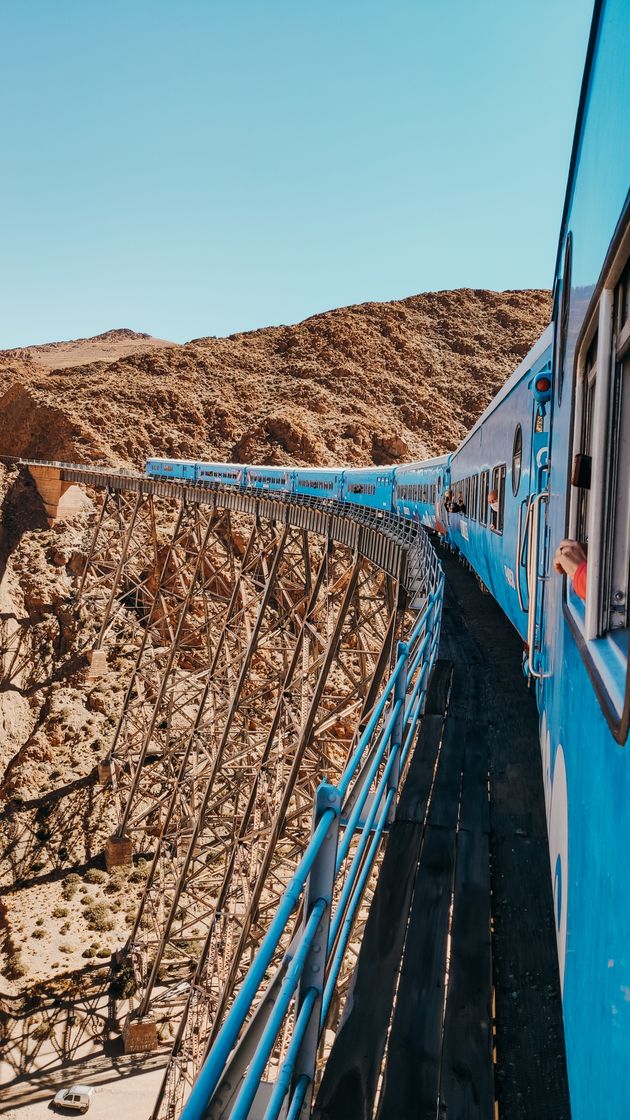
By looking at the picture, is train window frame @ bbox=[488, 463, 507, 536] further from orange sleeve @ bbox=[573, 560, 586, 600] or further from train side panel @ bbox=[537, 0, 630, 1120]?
orange sleeve @ bbox=[573, 560, 586, 600]

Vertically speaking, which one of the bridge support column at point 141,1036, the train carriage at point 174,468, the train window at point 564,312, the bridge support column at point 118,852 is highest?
the train carriage at point 174,468

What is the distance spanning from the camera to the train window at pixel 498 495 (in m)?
6.05

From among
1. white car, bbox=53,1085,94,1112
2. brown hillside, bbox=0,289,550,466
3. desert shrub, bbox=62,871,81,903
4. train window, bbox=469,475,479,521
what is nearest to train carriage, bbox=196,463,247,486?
brown hillside, bbox=0,289,550,466

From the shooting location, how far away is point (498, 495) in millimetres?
6461

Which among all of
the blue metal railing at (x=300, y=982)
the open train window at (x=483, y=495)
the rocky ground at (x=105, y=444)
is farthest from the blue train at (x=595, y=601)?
the rocky ground at (x=105, y=444)

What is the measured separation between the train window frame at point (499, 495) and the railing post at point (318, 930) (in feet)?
15.8

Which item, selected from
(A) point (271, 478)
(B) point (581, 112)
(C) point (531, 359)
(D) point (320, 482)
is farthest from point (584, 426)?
(A) point (271, 478)

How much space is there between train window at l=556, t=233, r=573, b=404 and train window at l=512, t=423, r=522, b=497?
220 centimetres

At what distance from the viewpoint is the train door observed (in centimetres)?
313

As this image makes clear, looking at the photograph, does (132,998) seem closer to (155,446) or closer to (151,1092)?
(151,1092)

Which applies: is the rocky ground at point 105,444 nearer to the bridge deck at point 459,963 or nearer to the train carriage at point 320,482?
the train carriage at point 320,482

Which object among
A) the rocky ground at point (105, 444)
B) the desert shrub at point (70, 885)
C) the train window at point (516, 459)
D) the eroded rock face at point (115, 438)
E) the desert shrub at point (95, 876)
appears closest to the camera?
the train window at point (516, 459)

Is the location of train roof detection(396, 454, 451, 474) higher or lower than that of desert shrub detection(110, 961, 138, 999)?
higher

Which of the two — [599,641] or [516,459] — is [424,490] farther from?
[599,641]
